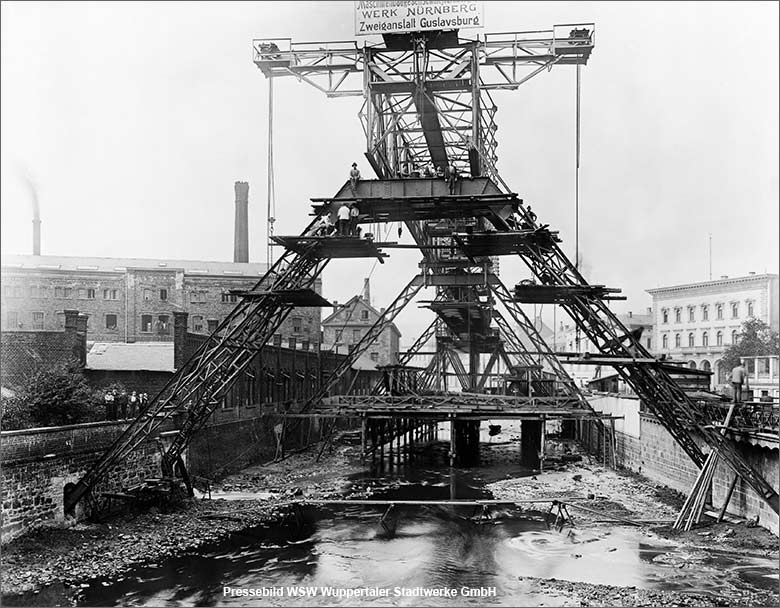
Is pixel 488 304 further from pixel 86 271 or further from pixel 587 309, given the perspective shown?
pixel 86 271

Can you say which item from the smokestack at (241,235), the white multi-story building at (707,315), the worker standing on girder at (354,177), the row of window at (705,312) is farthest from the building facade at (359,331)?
the worker standing on girder at (354,177)

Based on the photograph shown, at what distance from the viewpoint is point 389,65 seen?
1516 cm

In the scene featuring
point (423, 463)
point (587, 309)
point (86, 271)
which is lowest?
point (423, 463)

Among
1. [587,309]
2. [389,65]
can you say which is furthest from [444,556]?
[389,65]

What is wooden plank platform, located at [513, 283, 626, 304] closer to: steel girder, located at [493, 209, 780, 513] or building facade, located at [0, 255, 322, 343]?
steel girder, located at [493, 209, 780, 513]

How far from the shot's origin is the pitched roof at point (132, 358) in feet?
78.6

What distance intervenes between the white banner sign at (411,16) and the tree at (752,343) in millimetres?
24866

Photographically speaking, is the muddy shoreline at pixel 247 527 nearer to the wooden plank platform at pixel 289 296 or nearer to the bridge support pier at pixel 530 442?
the wooden plank platform at pixel 289 296

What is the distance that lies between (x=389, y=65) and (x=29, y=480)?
11.0m

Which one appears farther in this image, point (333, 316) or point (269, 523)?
point (333, 316)

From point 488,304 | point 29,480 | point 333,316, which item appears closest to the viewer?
point 29,480

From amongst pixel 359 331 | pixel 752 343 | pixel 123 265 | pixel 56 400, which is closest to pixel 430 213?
pixel 56 400

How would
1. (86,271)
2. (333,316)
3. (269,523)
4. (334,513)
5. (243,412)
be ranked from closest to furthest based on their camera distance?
1. (269,523)
2. (334,513)
3. (243,412)
4. (86,271)
5. (333,316)

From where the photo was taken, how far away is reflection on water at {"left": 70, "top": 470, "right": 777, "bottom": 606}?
41.1 feet
